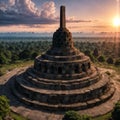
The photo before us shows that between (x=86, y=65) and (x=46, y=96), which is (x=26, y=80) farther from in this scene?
(x=86, y=65)

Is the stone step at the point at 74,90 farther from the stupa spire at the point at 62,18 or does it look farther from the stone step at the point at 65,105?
the stupa spire at the point at 62,18

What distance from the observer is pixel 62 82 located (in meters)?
33.7

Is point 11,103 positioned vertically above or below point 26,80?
below

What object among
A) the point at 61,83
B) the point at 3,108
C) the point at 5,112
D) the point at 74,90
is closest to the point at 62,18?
the point at 61,83

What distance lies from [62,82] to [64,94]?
2.82m

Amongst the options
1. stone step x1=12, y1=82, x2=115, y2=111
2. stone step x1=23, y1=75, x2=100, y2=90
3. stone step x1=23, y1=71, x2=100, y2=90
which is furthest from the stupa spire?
stone step x1=12, y1=82, x2=115, y2=111

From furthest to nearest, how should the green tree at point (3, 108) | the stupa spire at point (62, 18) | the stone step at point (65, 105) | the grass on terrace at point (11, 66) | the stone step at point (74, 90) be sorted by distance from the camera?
the grass on terrace at point (11, 66)
the stupa spire at point (62, 18)
the stone step at point (74, 90)
the stone step at point (65, 105)
the green tree at point (3, 108)

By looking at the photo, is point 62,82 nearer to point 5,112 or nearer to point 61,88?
point 61,88

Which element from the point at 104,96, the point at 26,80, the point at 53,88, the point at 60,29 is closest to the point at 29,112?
the point at 53,88

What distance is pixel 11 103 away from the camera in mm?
32969

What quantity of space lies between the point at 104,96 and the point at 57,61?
10395 millimetres

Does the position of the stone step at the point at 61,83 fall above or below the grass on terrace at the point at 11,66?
above

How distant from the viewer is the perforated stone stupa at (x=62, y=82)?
31.5 meters

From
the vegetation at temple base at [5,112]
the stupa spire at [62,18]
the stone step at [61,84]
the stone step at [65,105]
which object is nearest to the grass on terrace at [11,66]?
the stone step at [61,84]
